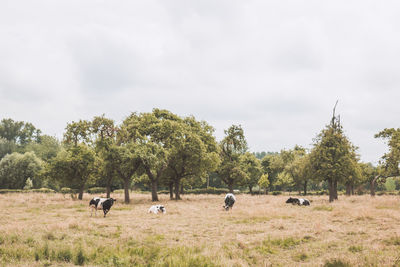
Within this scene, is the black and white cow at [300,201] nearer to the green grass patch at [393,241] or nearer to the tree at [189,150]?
the tree at [189,150]

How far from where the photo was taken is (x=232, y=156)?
50.6 meters

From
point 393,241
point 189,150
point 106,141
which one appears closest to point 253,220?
point 393,241

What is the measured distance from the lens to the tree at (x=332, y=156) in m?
31.9

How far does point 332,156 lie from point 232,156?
67.3 ft

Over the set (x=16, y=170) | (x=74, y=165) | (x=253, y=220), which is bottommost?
(x=253, y=220)

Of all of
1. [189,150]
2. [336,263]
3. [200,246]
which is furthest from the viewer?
[189,150]

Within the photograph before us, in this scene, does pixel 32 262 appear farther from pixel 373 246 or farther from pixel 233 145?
pixel 233 145

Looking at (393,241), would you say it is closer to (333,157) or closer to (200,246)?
(200,246)

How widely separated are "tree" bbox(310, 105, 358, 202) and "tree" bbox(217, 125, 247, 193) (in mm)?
16273

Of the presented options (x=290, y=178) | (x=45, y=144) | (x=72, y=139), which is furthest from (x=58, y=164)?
(x=45, y=144)

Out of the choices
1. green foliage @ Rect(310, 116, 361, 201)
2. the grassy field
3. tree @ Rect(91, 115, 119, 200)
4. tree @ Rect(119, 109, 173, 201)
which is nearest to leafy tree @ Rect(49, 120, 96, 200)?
tree @ Rect(91, 115, 119, 200)

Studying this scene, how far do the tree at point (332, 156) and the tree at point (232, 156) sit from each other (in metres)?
16.3

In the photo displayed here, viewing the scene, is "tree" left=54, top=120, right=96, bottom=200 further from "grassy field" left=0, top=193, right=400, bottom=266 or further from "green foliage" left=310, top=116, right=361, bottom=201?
"green foliage" left=310, top=116, right=361, bottom=201

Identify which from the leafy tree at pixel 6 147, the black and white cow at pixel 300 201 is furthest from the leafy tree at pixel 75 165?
the leafy tree at pixel 6 147
